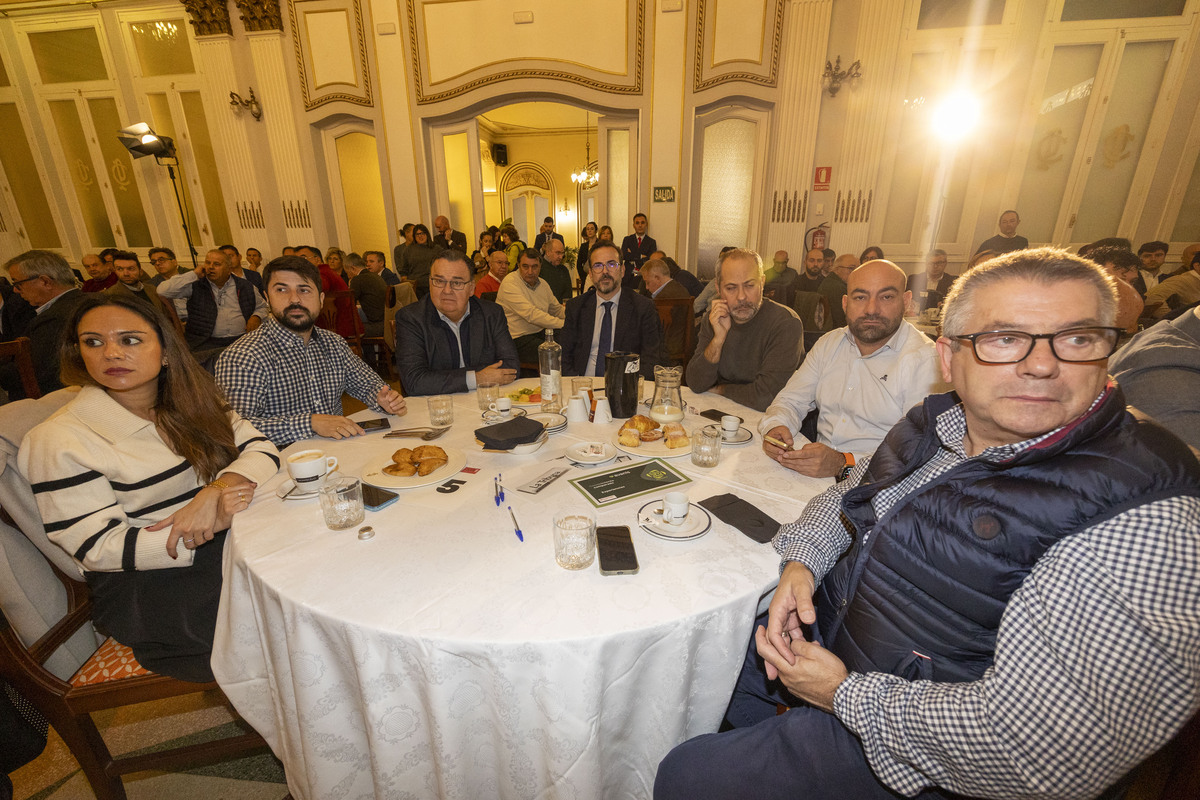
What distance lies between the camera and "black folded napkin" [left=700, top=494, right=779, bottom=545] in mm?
1266

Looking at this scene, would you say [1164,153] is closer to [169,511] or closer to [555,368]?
[555,368]

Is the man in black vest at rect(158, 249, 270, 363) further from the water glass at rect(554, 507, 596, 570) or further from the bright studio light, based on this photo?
the bright studio light

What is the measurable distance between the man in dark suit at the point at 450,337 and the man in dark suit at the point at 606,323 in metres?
0.67

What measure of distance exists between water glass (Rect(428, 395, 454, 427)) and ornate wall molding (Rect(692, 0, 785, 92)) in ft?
22.0

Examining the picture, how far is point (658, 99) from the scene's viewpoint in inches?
270

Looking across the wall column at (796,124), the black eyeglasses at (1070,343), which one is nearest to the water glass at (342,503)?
the black eyeglasses at (1070,343)

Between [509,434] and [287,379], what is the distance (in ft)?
4.05

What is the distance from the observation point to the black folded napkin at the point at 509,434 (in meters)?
1.69

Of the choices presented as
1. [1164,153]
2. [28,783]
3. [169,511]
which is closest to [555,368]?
[169,511]

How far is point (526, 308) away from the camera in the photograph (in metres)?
4.89

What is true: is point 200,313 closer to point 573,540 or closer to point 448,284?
point 448,284

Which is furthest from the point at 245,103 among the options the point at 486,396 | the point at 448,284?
the point at 486,396

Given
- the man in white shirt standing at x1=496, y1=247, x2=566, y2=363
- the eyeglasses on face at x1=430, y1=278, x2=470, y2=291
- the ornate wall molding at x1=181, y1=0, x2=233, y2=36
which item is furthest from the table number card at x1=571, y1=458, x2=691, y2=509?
the ornate wall molding at x1=181, y1=0, x2=233, y2=36

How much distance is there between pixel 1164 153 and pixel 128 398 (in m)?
11.3
